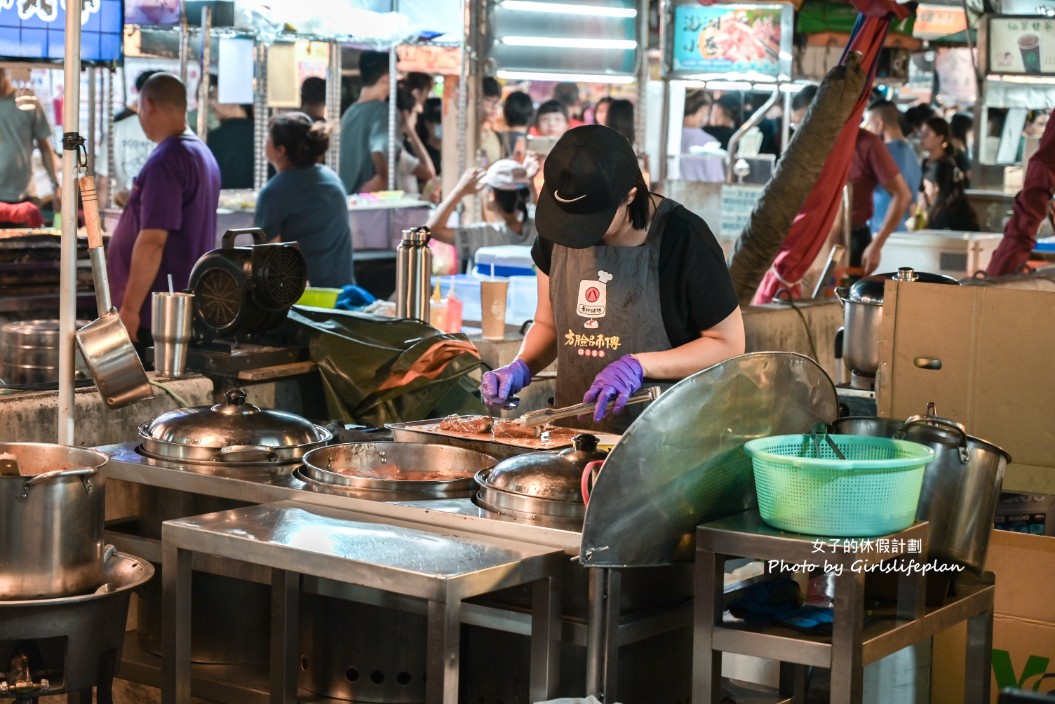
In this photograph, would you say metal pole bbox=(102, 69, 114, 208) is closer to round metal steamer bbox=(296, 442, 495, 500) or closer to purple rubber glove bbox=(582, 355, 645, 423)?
round metal steamer bbox=(296, 442, 495, 500)

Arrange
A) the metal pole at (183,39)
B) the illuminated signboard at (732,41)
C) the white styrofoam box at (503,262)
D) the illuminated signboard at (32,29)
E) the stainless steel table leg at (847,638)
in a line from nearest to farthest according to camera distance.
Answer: the stainless steel table leg at (847,638), the illuminated signboard at (32,29), the white styrofoam box at (503,262), the illuminated signboard at (732,41), the metal pole at (183,39)

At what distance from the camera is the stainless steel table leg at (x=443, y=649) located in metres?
2.74

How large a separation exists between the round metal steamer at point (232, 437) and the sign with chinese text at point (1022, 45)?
5.91m

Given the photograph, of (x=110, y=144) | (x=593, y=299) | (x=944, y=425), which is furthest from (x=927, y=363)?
(x=110, y=144)

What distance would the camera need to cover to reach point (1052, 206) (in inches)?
286

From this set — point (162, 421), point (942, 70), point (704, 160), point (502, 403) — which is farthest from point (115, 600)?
point (942, 70)

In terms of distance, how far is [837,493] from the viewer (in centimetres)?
275

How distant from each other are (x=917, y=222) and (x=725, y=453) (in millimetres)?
9487

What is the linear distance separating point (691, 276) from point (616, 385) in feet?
1.35

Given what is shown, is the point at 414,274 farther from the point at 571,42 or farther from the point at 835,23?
the point at 835,23

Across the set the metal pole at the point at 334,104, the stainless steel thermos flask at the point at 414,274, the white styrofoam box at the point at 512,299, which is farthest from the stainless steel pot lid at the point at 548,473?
the metal pole at the point at 334,104

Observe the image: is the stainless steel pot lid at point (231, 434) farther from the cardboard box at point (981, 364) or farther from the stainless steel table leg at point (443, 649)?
the cardboard box at point (981, 364)

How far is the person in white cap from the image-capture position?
7461mm

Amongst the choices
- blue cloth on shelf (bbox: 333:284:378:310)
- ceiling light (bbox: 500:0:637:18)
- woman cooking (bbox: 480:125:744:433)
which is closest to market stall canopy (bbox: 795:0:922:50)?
ceiling light (bbox: 500:0:637:18)
